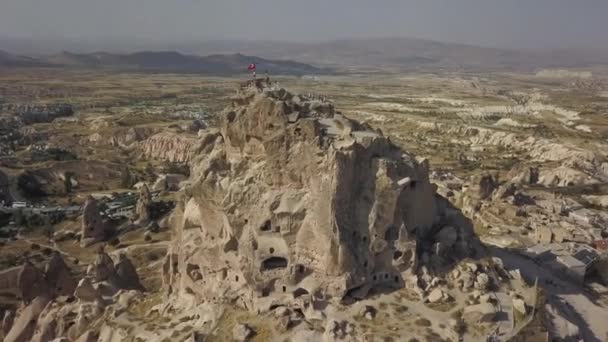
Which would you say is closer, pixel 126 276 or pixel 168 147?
pixel 126 276

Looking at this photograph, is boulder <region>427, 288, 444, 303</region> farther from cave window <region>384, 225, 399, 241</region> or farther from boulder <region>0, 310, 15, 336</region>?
boulder <region>0, 310, 15, 336</region>

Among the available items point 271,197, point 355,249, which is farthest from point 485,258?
point 271,197

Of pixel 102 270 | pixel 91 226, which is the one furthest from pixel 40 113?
pixel 102 270

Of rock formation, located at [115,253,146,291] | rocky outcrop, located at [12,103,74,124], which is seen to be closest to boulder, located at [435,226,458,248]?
rock formation, located at [115,253,146,291]

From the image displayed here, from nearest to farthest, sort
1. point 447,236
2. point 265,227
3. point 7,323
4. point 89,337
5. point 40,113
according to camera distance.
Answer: point 265,227 → point 89,337 → point 447,236 → point 7,323 → point 40,113

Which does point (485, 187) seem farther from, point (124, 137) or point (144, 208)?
point (124, 137)

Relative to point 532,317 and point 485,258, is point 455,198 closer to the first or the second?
point 485,258

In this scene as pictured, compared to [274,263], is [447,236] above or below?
above

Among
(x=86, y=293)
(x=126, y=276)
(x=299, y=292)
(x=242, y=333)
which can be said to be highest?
(x=299, y=292)
